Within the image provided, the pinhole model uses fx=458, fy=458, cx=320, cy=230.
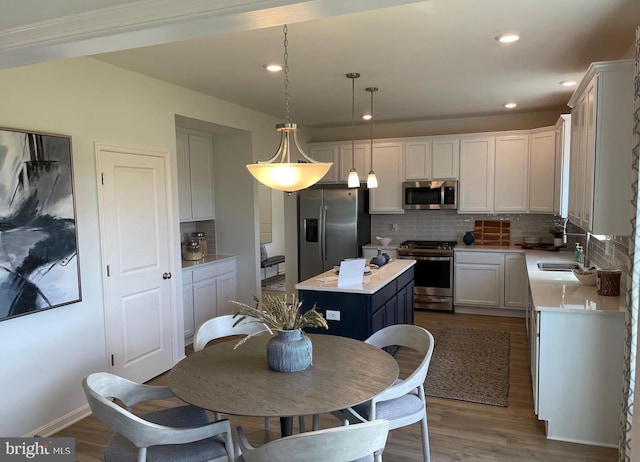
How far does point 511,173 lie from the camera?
231 inches

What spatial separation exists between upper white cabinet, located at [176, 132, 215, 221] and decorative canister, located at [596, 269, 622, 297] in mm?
4003

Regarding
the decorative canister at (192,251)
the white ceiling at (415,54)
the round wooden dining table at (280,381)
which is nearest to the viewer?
the round wooden dining table at (280,381)

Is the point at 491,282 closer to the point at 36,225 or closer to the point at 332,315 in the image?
the point at 332,315

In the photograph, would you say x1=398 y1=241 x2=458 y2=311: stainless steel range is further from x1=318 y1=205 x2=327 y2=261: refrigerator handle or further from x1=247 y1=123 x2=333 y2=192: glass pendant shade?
x1=247 y1=123 x2=333 y2=192: glass pendant shade

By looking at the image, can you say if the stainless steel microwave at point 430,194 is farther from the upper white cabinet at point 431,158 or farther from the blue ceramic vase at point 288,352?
the blue ceramic vase at point 288,352

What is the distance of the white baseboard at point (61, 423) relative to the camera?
3.05 meters

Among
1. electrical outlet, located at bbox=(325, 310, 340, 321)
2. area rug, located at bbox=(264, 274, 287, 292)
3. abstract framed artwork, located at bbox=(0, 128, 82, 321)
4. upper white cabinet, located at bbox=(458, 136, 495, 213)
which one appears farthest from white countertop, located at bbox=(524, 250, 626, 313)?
area rug, located at bbox=(264, 274, 287, 292)

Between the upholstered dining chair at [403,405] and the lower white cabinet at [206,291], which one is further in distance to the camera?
the lower white cabinet at [206,291]

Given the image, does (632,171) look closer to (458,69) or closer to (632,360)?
(632,360)

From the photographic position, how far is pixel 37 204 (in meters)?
2.94

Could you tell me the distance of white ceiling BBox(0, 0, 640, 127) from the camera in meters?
2.68

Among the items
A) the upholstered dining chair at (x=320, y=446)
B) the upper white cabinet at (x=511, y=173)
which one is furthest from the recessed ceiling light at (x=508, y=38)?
the upper white cabinet at (x=511, y=173)

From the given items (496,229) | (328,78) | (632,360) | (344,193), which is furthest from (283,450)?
(496,229)

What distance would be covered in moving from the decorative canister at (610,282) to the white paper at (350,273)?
5.65 feet
